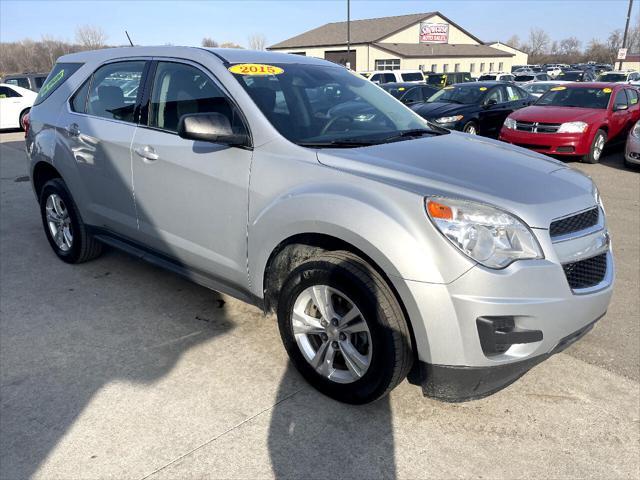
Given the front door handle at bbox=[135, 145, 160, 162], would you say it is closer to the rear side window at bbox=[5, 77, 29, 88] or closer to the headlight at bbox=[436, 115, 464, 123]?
the headlight at bbox=[436, 115, 464, 123]

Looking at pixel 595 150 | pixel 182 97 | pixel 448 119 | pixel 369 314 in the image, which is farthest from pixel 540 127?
pixel 369 314

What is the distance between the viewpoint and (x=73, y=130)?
4148mm

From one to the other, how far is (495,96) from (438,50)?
50.3 meters

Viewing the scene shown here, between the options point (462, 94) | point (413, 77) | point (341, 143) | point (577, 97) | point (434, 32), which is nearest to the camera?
point (341, 143)

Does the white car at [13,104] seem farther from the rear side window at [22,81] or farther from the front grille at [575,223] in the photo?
the front grille at [575,223]

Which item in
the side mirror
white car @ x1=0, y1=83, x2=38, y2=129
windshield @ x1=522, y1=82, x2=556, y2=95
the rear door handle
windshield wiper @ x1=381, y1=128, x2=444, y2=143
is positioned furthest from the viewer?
windshield @ x1=522, y1=82, x2=556, y2=95

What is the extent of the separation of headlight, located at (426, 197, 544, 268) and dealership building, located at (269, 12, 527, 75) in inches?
1933

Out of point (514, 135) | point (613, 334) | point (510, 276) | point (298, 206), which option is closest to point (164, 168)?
point (298, 206)

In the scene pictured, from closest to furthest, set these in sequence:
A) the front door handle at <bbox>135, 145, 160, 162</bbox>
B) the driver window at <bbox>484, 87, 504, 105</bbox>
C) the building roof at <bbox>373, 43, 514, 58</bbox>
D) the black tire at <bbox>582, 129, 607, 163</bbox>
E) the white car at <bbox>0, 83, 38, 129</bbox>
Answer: the front door handle at <bbox>135, 145, 160, 162</bbox> → the black tire at <bbox>582, 129, 607, 163</bbox> → the driver window at <bbox>484, 87, 504, 105</bbox> → the white car at <bbox>0, 83, 38, 129</bbox> → the building roof at <bbox>373, 43, 514, 58</bbox>

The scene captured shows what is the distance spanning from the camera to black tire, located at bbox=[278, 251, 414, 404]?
2.40 m

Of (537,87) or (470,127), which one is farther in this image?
(537,87)

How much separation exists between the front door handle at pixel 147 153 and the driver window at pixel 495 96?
9.79 m

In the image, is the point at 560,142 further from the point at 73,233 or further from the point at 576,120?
the point at 73,233

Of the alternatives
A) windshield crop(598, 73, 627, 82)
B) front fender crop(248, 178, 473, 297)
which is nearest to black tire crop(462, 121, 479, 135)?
front fender crop(248, 178, 473, 297)
